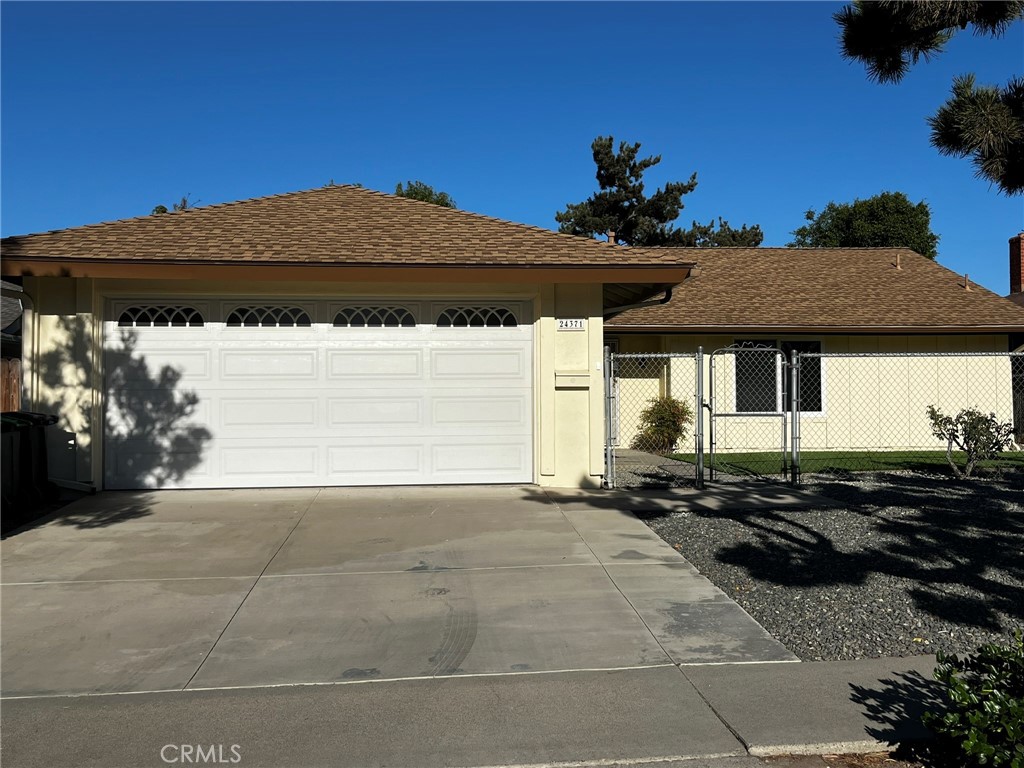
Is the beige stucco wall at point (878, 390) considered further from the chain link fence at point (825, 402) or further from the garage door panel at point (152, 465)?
the garage door panel at point (152, 465)

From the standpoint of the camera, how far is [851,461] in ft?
45.5

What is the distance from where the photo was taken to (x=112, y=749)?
11.7 ft

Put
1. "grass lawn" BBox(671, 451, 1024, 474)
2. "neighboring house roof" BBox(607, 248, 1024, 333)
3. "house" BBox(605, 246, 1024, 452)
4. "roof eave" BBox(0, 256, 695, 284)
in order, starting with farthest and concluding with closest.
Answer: "house" BBox(605, 246, 1024, 452), "neighboring house roof" BBox(607, 248, 1024, 333), "grass lawn" BBox(671, 451, 1024, 474), "roof eave" BBox(0, 256, 695, 284)

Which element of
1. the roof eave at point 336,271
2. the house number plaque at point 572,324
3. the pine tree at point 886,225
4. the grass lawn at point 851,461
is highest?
the pine tree at point 886,225

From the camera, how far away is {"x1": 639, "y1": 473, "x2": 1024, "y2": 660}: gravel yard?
5043 mm

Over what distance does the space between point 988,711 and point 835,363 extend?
1337 cm

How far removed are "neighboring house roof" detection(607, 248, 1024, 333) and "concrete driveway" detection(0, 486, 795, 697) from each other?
7641 mm

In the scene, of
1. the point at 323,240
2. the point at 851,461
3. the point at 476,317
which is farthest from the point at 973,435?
the point at 323,240

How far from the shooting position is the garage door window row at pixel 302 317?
10070 mm

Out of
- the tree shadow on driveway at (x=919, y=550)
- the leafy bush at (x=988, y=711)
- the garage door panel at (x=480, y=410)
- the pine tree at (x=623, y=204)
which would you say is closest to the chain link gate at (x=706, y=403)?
the garage door panel at (x=480, y=410)

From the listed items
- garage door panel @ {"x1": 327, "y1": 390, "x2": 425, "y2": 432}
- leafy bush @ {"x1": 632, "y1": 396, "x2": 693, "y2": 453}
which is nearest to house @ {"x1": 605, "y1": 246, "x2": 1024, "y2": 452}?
leafy bush @ {"x1": 632, "y1": 396, "x2": 693, "y2": 453}

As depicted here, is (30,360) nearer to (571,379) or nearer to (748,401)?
(571,379)

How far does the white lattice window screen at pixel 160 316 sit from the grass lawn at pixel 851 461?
8.10 metres

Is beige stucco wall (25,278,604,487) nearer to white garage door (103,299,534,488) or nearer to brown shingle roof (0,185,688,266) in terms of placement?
white garage door (103,299,534,488)
